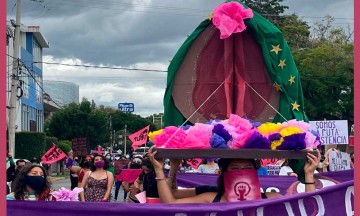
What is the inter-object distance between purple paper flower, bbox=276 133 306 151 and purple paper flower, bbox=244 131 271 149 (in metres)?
0.12

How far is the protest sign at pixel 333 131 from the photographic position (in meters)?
16.7

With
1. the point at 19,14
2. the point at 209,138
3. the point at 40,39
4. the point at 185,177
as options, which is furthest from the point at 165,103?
the point at 40,39

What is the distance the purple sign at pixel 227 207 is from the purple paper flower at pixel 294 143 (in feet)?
1.24

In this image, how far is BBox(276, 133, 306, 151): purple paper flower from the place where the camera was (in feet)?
15.6

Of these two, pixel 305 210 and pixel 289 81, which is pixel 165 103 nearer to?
pixel 289 81

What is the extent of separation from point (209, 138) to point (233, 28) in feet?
4.14

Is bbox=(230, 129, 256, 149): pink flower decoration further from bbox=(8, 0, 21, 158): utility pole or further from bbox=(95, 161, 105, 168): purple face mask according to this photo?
bbox=(8, 0, 21, 158): utility pole

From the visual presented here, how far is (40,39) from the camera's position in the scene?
6016 centimetres

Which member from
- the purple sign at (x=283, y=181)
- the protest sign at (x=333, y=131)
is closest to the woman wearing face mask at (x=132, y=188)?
the purple sign at (x=283, y=181)

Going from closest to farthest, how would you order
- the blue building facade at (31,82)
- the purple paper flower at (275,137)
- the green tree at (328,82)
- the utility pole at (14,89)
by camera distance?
the purple paper flower at (275,137) → the utility pole at (14,89) → the green tree at (328,82) → the blue building facade at (31,82)

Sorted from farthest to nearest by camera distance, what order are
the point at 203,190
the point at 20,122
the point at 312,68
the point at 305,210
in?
the point at 20,122 < the point at 312,68 < the point at 203,190 < the point at 305,210

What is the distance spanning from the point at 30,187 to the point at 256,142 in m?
2.47

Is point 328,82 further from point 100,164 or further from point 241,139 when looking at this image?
point 241,139

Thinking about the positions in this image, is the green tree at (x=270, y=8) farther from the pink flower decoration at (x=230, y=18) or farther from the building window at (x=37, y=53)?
the pink flower decoration at (x=230, y=18)
